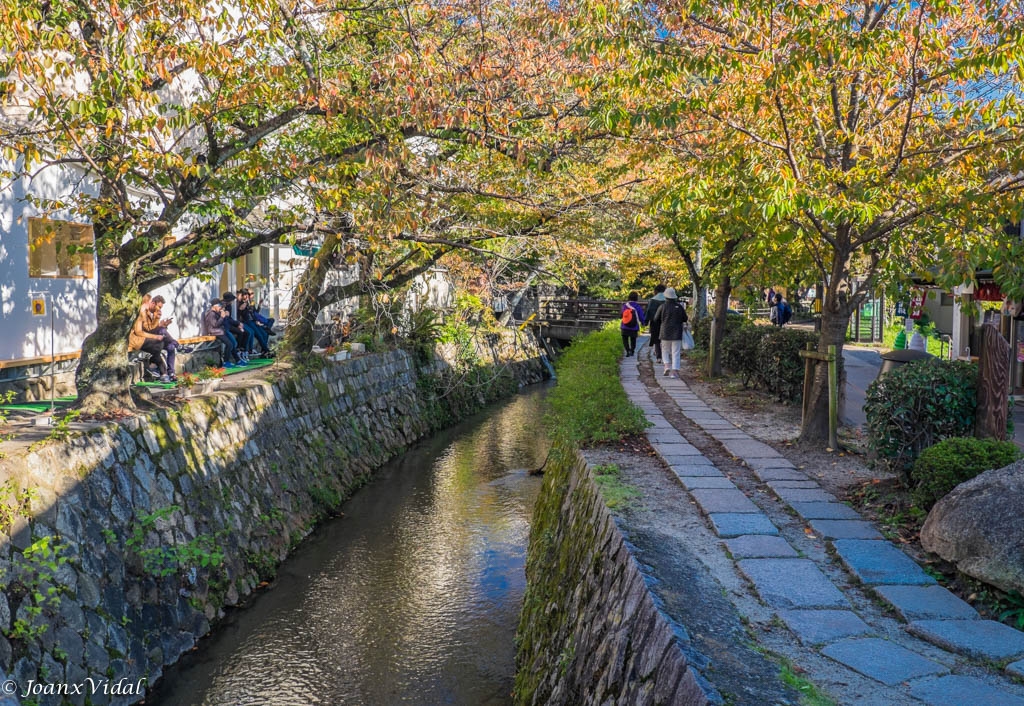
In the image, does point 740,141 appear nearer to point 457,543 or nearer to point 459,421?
point 457,543

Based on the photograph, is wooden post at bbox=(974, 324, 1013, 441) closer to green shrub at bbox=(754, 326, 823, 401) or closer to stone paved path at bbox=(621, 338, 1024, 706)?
stone paved path at bbox=(621, 338, 1024, 706)

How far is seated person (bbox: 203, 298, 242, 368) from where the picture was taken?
14.2 m

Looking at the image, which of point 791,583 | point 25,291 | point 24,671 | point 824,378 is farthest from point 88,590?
point 824,378

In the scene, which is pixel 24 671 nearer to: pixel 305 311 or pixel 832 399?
pixel 832 399

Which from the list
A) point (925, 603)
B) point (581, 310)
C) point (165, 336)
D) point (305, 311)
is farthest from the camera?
point (581, 310)

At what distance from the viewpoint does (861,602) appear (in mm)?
5043

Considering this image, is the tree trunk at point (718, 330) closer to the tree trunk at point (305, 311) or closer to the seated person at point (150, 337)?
the tree trunk at point (305, 311)

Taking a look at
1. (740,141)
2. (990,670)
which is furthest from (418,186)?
(990,670)

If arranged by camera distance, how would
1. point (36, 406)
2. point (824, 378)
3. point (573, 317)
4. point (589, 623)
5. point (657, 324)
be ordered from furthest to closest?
point (573, 317)
point (657, 324)
point (36, 406)
point (824, 378)
point (589, 623)

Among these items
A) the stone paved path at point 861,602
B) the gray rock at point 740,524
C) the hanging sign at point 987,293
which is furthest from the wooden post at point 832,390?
the hanging sign at point 987,293

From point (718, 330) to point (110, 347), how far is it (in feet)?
38.5

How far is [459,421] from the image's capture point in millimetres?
21203

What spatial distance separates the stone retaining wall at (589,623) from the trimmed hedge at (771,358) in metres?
4.93

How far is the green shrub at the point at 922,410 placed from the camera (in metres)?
7.27
